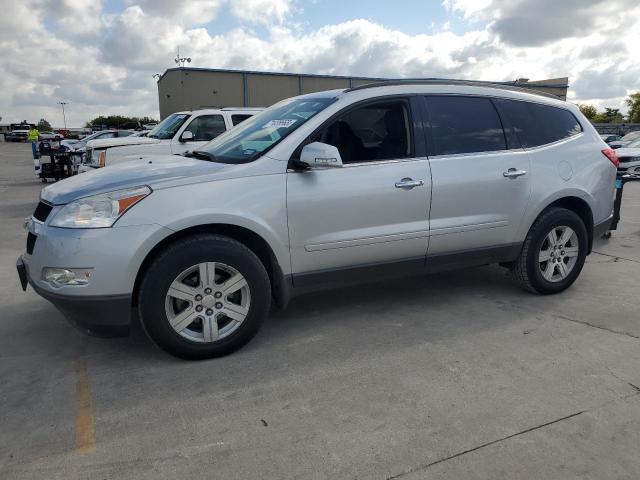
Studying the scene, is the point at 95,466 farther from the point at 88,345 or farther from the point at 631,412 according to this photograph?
the point at 631,412

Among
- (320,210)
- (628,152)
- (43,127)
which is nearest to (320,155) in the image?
(320,210)

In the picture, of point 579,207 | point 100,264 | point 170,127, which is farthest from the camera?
point 170,127

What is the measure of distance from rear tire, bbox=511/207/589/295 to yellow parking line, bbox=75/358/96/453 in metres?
3.57

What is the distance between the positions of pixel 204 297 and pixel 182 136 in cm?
758

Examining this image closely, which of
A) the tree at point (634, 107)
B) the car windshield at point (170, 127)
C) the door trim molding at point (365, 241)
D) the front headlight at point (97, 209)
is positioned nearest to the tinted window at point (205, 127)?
the car windshield at point (170, 127)

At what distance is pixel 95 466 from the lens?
2.44 meters

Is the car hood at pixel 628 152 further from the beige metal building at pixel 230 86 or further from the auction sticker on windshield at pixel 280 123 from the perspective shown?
the beige metal building at pixel 230 86

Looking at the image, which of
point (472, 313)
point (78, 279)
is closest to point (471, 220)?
point (472, 313)

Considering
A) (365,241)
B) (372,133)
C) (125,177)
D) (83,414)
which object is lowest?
(83,414)

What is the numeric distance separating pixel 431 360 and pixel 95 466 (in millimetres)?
2070

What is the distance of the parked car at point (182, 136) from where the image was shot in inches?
393

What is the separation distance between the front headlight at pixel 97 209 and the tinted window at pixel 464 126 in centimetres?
227

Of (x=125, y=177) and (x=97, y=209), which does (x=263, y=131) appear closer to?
(x=125, y=177)

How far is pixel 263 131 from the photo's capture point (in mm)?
4113
